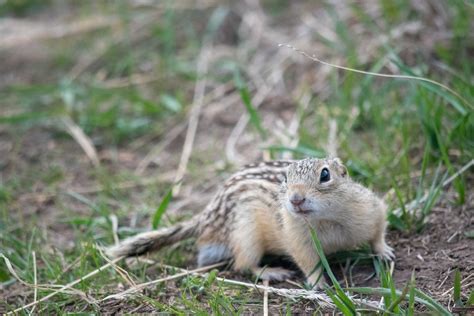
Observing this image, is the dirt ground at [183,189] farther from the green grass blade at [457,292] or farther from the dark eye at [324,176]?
the dark eye at [324,176]

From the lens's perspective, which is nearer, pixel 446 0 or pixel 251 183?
pixel 251 183

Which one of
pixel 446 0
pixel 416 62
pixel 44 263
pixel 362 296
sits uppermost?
pixel 446 0

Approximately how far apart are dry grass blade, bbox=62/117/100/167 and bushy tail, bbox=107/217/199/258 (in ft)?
6.61

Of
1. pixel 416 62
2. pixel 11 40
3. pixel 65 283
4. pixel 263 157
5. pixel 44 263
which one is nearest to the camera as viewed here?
pixel 65 283

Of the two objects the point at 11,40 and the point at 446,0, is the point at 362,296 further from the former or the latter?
the point at 11,40

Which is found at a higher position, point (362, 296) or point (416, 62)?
point (416, 62)

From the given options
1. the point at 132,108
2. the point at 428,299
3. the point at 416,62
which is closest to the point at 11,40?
the point at 132,108

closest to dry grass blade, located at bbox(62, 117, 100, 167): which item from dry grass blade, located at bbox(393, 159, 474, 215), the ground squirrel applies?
the ground squirrel

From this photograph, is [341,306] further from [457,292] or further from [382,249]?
[382,249]

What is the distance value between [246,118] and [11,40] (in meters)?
3.46

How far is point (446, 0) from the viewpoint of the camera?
671cm

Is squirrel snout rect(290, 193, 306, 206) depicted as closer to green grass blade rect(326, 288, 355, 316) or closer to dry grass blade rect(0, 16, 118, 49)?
green grass blade rect(326, 288, 355, 316)

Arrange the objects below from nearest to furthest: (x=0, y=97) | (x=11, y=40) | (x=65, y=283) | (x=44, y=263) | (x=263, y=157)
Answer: (x=65, y=283) → (x=44, y=263) → (x=263, y=157) → (x=0, y=97) → (x=11, y=40)

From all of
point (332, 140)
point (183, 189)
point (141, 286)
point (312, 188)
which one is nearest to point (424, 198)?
point (312, 188)
